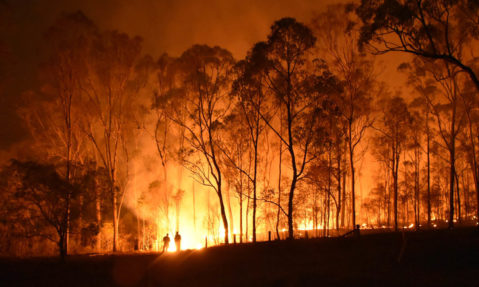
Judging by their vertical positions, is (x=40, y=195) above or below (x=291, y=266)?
above

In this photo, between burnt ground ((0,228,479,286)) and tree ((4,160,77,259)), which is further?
tree ((4,160,77,259))

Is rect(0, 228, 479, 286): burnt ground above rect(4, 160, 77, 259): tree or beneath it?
beneath

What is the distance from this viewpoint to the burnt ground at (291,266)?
1031cm

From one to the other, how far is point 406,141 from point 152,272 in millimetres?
23904

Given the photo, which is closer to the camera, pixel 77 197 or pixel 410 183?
pixel 77 197

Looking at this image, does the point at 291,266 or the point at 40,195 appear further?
the point at 40,195

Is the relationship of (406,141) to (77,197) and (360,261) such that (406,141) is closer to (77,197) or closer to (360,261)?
(360,261)

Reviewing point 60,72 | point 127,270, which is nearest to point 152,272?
point 127,270

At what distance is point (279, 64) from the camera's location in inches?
731

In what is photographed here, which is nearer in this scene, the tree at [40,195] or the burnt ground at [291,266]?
the burnt ground at [291,266]

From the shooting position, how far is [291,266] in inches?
531

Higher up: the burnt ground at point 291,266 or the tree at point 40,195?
the tree at point 40,195

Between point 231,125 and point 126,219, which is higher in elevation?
point 231,125

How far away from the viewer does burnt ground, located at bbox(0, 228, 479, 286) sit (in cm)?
1031
